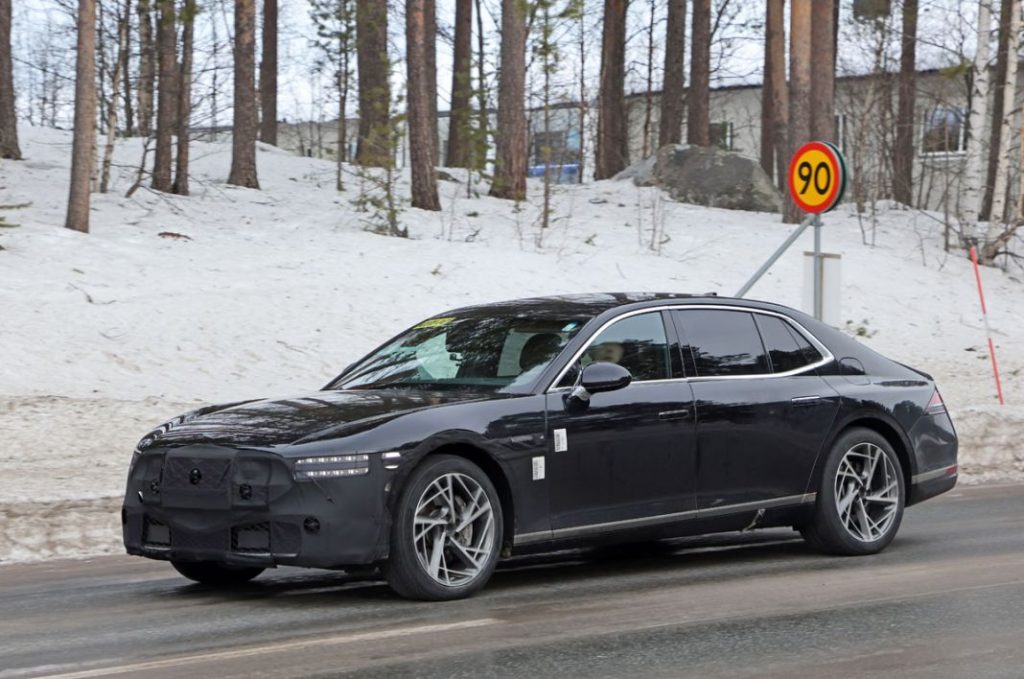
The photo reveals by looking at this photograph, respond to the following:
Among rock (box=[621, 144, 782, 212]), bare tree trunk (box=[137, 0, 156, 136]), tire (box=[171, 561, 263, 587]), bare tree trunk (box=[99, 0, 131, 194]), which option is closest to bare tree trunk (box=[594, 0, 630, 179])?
rock (box=[621, 144, 782, 212])

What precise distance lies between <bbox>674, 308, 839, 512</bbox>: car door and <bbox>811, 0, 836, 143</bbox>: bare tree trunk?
20.3 metres

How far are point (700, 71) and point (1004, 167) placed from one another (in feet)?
38.7

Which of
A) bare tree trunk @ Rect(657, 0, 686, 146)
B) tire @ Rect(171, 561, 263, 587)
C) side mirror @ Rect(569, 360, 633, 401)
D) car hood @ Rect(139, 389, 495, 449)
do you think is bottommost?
tire @ Rect(171, 561, 263, 587)

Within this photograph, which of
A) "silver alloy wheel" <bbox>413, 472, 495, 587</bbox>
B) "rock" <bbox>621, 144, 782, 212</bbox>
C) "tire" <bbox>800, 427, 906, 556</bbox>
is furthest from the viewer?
"rock" <bbox>621, 144, 782, 212</bbox>

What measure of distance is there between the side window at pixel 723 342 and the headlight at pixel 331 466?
2.33 metres

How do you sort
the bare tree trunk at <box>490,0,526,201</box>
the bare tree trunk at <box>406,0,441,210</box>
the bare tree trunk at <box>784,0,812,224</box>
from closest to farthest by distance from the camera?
the bare tree trunk at <box>406,0,441,210</box>
the bare tree trunk at <box>490,0,526,201</box>
the bare tree trunk at <box>784,0,812,224</box>

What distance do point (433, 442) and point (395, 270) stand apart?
14.1 m

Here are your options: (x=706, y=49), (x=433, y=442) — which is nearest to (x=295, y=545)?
(x=433, y=442)

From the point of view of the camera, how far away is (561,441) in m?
7.61

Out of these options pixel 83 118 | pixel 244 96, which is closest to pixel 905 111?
pixel 244 96

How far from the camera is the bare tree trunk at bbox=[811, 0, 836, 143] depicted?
93.7ft

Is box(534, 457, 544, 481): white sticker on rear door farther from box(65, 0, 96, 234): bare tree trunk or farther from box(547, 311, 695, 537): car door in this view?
box(65, 0, 96, 234): bare tree trunk

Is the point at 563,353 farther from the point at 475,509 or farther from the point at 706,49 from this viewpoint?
the point at 706,49

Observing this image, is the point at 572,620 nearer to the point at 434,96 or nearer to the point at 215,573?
the point at 215,573
